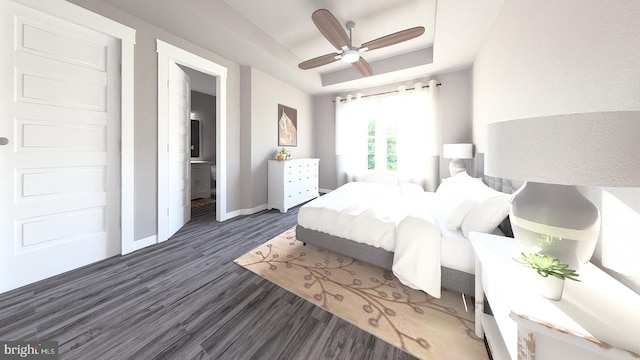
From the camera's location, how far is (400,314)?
4.77 feet

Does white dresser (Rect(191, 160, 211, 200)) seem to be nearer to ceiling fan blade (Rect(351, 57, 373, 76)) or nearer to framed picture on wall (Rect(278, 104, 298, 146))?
framed picture on wall (Rect(278, 104, 298, 146))

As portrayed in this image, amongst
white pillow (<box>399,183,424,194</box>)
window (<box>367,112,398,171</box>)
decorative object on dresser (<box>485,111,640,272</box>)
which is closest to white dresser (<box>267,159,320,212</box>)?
window (<box>367,112,398,171</box>)

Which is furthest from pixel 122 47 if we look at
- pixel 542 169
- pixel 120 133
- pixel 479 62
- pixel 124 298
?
pixel 479 62

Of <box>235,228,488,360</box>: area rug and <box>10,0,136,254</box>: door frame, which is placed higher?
<box>10,0,136,254</box>: door frame

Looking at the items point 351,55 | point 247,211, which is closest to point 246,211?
point 247,211

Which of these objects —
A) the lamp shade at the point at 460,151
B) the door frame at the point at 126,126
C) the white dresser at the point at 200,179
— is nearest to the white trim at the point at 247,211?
the door frame at the point at 126,126

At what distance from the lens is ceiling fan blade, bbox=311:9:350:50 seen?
203 centimetres

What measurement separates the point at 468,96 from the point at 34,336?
5683 mm

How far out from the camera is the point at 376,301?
62.0 inches

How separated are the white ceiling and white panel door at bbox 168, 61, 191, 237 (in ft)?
2.06

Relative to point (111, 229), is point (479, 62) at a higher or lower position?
higher

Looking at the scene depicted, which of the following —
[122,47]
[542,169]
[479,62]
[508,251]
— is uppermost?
[479,62]

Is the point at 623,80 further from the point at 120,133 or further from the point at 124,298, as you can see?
the point at 120,133

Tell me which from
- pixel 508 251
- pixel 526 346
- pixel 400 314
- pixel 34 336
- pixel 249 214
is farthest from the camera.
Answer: pixel 249 214
